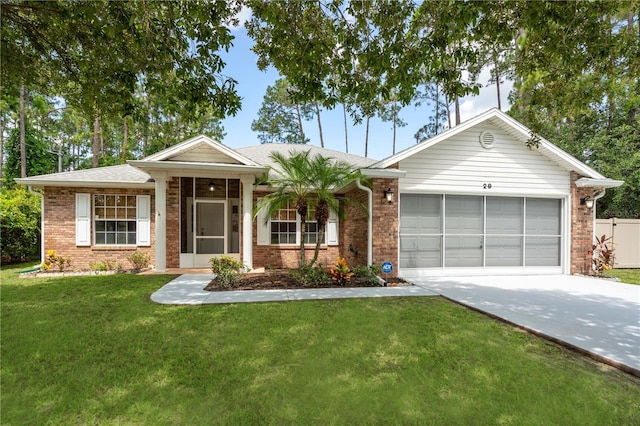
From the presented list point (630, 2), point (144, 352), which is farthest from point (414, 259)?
point (144, 352)

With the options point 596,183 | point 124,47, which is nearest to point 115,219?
point 124,47

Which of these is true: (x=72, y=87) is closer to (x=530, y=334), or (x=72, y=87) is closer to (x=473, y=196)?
(x=530, y=334)

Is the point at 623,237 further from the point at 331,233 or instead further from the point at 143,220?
the point at 143,220

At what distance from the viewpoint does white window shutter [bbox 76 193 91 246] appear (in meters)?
10.1

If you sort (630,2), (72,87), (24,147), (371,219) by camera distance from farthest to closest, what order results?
(24,147), (371,219), (72,87), (630,2)

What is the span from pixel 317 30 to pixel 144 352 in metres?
5.60

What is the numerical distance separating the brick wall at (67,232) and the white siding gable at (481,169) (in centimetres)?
1047

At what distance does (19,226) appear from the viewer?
11180 mm

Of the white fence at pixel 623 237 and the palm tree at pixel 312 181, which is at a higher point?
the palm tree at pixel 312 181

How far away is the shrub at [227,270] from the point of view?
7.58 meters

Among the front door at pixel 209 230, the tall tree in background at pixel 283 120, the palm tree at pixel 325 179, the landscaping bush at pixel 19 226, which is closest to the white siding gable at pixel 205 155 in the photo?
the front door at pixel 209 230

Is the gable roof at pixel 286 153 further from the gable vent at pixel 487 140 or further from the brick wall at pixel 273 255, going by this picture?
the gable vent at pixel 487 140

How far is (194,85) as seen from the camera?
17.6 feet

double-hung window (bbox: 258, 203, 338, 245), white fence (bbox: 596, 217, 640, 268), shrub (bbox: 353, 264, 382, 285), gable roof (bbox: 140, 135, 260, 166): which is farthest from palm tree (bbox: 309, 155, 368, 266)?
white fence (bbox: 596, 217, 640, 268)
